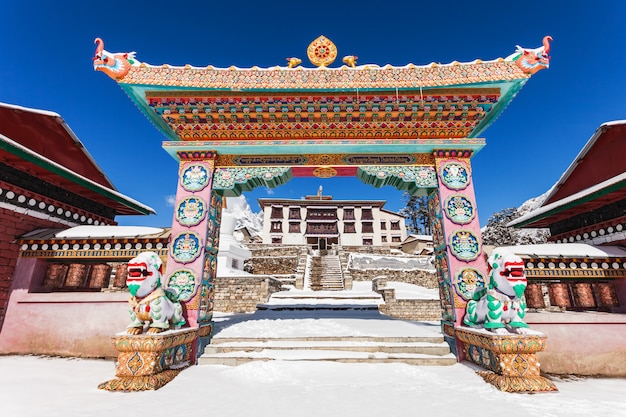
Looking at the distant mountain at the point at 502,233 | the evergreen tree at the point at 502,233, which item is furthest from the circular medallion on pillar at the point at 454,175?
the evergreen tree at the point at 502,233

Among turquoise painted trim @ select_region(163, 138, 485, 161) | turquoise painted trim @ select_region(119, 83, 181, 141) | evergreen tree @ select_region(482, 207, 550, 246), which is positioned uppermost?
evergreen tree @ select_region(482, 207, 550, 246)

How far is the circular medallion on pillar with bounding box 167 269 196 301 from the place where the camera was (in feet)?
17.5

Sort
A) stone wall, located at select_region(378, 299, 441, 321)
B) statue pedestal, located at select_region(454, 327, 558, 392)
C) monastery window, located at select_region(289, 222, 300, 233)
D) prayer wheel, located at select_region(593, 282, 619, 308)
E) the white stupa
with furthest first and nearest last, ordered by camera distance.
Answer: monastery window, located at select_region(289, 222, 300, 233), the white stupa, stone wall, located at select_region(378, 299, 441, 321), prayer wheel, located at select_region(593, 282, 619, 308), statue pedestal, located at select_region(454, 327, 558, 392)

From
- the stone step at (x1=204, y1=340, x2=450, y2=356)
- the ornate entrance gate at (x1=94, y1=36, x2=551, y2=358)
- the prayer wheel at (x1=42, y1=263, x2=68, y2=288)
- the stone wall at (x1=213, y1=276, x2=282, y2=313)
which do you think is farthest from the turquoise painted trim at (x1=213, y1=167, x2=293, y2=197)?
the stone wall at (x1=213, y1=276, x2=282, y2=313)

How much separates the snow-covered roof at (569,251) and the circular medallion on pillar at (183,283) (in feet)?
20.2

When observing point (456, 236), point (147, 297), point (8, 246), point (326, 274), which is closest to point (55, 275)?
point (8, 246)

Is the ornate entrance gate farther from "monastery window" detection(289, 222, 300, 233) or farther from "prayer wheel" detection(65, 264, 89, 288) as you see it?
"monastery window" detection(289, 222, 300, 233)

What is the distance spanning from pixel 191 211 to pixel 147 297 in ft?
6.77

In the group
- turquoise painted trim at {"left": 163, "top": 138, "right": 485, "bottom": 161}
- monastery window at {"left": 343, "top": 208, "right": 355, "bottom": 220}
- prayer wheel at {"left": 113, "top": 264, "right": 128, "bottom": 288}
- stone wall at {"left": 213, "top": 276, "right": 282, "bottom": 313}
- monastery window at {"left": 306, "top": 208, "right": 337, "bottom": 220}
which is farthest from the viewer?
monastery window at {"left": 343, "top": 208, "right": 355, "bottom": 220}

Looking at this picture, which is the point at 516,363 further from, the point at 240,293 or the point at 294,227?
the point at 294,227

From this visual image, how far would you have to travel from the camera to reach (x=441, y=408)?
319 cm

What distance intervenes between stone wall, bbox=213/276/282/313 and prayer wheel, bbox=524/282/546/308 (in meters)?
11.2

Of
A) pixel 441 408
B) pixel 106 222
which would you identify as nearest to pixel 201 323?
pixel 441 408

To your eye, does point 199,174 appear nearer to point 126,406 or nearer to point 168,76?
point 168,76
